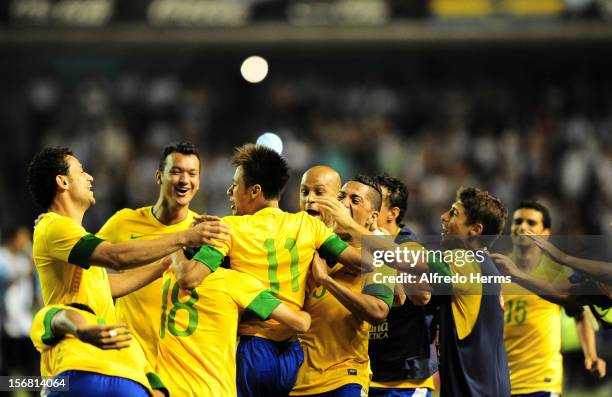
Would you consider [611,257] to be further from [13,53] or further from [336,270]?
A: [13,53]

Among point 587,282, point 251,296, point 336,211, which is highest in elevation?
point 336,211

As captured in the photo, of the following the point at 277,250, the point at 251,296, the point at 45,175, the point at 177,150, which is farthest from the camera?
the point at 177,150

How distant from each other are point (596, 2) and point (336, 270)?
1364 cm

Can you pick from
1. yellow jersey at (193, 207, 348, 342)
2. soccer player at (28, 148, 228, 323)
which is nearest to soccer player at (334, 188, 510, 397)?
yellow jersey at (193, 207, 348, 342)

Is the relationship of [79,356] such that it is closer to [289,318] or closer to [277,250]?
[289,318]

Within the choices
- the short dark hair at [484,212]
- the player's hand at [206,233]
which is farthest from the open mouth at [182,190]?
the short dark hair at [484,212]

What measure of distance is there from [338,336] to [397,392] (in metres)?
0.62

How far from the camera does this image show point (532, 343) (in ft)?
24.7

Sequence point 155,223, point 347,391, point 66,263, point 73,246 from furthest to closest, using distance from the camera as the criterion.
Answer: point 155,223 < point 347,391 < point 66,263 < point 73,246

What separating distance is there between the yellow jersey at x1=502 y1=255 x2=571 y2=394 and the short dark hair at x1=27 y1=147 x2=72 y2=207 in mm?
3727

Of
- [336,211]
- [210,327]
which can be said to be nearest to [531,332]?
[336,211]

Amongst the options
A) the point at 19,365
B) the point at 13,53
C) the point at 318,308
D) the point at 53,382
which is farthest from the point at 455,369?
the point at 13,53

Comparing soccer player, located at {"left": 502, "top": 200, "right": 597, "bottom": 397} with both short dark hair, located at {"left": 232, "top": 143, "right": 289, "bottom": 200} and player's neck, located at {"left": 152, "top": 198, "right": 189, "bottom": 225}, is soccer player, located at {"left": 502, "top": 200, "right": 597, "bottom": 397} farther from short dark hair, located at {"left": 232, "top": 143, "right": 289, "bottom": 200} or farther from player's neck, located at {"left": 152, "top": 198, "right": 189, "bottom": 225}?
player's neck, located at {"left": 152, "top": 198, "right": 189, "bottom": 225}

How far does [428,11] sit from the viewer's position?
60.1ft
